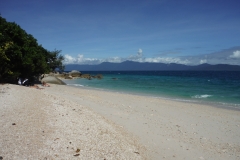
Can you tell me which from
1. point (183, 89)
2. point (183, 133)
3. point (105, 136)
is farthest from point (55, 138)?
point (183, 89)

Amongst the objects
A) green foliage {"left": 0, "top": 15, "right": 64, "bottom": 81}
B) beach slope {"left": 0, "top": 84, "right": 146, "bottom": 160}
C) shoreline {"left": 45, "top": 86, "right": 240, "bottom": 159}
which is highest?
green foliage {"left": 0, "top": 15, "right": 64, "bottom": 81}

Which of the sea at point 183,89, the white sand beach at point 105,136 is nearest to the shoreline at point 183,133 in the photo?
the white sand beach at point 105,136

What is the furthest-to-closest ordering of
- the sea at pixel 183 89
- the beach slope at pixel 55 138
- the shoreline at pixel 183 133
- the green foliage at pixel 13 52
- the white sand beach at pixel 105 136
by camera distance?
the sea at pixel 183 89 < the green foliage at pixel 13 52 < the shoreline at pixel 183 133 < the white sand beach at pixel 105 136 < the beach slope at pixel 55 138

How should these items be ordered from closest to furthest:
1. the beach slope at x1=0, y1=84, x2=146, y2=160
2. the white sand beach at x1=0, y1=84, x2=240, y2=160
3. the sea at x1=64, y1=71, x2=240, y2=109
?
the beach slope at x1=0, y1=84, x2=146, y2=160 → the white sand beach at x1=0, y1=84, x2=240, y2=160 → the sea at x1=64, y1=71, x2=240, y2=109

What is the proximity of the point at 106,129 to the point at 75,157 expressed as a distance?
2.86 metres

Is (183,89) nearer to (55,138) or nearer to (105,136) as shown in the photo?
(105,136)

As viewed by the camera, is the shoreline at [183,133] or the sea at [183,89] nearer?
the shoreline at [183,133]

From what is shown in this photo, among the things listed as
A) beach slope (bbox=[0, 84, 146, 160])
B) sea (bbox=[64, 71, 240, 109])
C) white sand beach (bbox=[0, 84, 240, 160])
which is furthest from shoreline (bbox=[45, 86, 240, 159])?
sea (bbox=[64, 71, 240, 109])

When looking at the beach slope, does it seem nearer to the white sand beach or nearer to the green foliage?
the white sand beach

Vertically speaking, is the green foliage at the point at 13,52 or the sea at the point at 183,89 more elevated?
the green foliage at the point at 13,52

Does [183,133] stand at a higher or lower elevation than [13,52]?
lower

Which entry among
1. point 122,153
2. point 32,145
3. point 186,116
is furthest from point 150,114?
point 32,145

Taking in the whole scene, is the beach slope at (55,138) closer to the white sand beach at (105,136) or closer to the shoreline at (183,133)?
the white sand beach at (105,136)

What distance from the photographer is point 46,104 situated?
10445 millimetres
